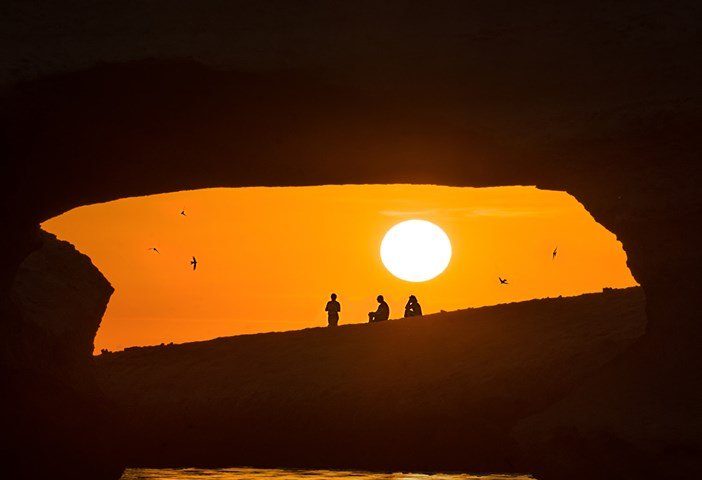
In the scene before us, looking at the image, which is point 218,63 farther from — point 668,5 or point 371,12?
point 668,5

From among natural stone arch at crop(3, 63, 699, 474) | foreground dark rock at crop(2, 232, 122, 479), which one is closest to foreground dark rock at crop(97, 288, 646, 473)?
foreground dark rock at crop(2, 232, 122, 479)

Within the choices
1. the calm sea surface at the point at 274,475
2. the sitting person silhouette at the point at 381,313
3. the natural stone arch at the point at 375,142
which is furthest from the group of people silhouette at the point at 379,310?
the natural stone arch at the point at 375,142

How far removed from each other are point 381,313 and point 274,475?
31.2 feet

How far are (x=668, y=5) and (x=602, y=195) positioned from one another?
230cm

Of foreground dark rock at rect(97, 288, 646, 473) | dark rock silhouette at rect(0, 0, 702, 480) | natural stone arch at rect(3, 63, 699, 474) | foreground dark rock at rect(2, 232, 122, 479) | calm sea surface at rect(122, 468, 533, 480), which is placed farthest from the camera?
foreground dark rock at rect(97, 288, 646, 473)

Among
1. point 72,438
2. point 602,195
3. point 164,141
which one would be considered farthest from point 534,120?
point 72,438

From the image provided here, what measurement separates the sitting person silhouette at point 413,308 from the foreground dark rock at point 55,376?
11504mm

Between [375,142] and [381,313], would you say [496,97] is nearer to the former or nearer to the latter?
[375,142]

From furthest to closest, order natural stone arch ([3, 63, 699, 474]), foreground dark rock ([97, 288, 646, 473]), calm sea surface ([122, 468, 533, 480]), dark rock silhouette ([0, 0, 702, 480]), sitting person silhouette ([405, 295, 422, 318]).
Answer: sitting person silhouette ([405, 295, 422, 318]) < foreground dark rock ([97, 288, 646, 473]) < calm sea surface ([122, 468, 533, 480]) < natural stone arch ([3, 63, 699, 474]) < dark rock silhouette ([0, 0, 702, 480])

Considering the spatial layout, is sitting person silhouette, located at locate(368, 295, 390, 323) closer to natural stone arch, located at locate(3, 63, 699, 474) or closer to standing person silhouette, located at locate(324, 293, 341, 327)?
standing person silhouette, located at locate(324, 293, 341, 327)

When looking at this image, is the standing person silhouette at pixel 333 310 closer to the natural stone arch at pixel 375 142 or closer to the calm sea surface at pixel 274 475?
the calm sea surface at pixel 274 475

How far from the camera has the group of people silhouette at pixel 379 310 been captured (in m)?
30.8

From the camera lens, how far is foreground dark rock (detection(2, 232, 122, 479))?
55.6 ft

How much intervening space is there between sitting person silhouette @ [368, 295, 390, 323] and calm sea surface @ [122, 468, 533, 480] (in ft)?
26.3
